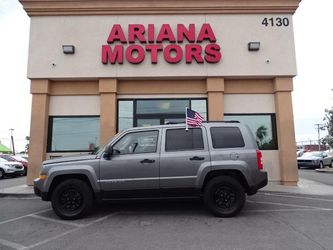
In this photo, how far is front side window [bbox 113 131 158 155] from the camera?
709 cm

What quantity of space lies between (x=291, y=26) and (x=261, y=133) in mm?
4357

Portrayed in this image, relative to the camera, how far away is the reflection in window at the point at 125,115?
12.2 metres

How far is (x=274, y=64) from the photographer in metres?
12.0

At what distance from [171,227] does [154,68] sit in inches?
284

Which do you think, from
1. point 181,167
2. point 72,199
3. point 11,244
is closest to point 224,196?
point 181,167

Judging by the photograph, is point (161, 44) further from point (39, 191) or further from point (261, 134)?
point (39, 191)

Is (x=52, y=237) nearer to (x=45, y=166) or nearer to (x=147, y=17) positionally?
(x=45, y=166)

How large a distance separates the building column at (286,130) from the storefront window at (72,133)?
702 cm

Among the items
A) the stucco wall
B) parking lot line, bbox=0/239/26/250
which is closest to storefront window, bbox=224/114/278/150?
the stucco wall

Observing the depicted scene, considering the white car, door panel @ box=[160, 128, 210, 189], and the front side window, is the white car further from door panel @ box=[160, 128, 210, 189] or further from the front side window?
door panel @ box=[160, 128, 210, 189]

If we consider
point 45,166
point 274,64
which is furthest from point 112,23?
point 45,166

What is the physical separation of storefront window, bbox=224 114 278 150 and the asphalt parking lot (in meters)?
3.84

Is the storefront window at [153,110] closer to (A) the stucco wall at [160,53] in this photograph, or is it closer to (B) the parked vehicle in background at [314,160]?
(A) the stucco wall at [160,53]

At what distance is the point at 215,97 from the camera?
Result: 11969 millimetres
